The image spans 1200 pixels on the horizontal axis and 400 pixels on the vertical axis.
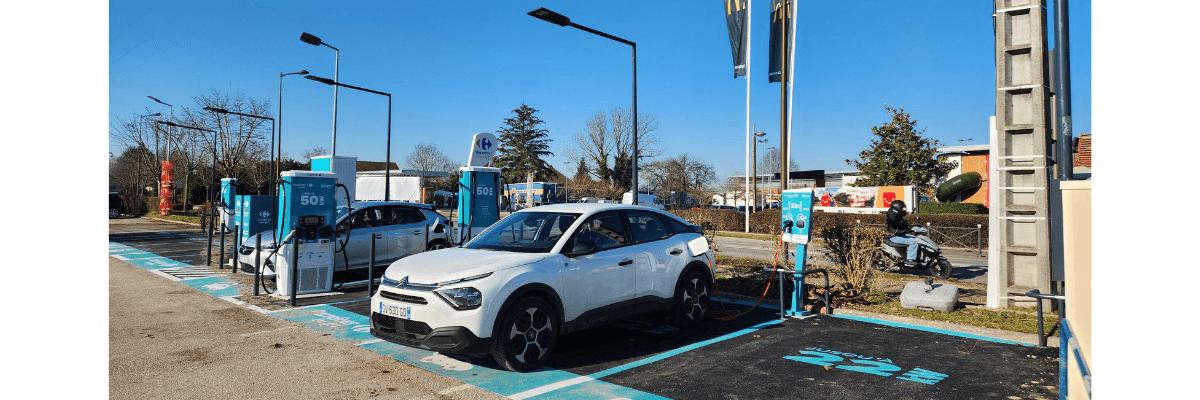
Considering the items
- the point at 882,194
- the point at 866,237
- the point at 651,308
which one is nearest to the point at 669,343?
the point at 651,308

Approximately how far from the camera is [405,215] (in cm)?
1261

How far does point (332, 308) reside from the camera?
8969 millimetres

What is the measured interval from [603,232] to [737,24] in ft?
48.4

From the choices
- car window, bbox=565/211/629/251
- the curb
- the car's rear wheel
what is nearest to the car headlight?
car window, bbox=565/211/629/251

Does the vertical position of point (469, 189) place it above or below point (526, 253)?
above

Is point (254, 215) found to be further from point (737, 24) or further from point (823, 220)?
point (823, 220)

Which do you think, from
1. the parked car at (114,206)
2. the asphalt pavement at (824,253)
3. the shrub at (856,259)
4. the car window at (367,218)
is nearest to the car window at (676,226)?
the shrub at (856,259)

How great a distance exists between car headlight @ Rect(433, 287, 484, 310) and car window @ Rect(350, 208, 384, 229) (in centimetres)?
698

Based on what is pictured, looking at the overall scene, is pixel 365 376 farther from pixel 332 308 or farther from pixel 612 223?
pixel 332 308

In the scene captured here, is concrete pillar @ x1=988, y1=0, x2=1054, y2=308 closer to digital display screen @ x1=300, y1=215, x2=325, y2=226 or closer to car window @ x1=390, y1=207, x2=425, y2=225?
digital display screen @ x1=300, y1=215, x2=325, y2=226

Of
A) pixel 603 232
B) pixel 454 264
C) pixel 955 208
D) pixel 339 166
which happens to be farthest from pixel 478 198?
pixel 955 208

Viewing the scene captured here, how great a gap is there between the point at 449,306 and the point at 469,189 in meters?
8.25

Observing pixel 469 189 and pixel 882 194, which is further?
pixel 882 194
